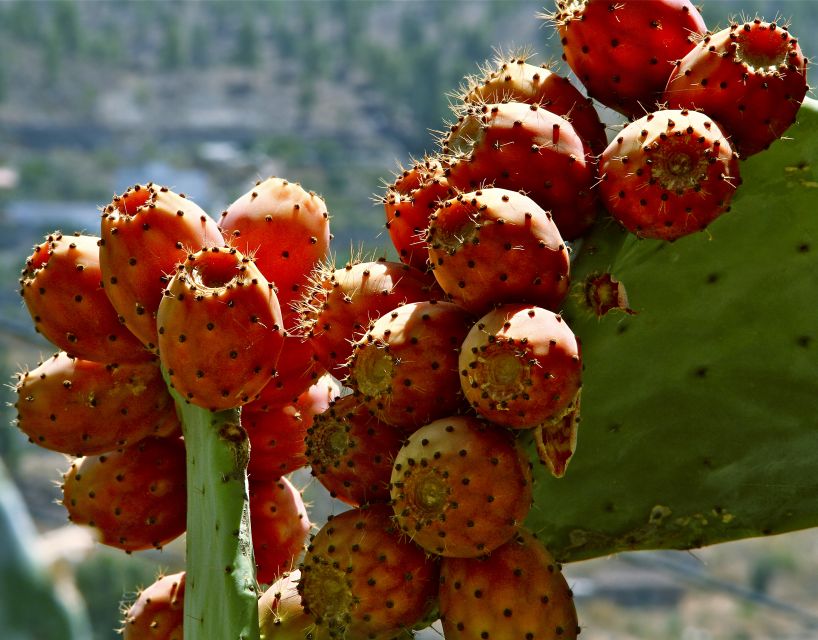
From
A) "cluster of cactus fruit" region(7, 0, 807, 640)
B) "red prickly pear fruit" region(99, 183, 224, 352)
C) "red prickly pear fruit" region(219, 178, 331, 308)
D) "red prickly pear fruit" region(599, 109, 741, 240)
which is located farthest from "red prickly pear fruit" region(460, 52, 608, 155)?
"red prickly pear fruit" region(99, 183, 224, 352)

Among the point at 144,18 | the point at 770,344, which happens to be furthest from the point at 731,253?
the point at 144,18

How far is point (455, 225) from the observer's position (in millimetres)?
1190

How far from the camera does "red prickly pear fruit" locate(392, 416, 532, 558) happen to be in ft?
3.77

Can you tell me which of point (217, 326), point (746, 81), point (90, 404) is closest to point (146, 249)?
point (217, 326)

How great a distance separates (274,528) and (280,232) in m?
0.36

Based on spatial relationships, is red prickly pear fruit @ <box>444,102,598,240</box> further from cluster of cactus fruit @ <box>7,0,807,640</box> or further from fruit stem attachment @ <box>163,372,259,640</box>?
fruit stem attachment @ <box>163,372,259,640</box>

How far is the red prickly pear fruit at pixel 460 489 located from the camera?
1.15 meters

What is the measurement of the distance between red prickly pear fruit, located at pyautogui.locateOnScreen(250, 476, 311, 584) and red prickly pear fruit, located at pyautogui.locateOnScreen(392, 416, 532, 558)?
374mm

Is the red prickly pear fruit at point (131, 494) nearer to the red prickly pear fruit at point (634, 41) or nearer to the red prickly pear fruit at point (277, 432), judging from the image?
the red prickly pear fruit at point (277, 432)

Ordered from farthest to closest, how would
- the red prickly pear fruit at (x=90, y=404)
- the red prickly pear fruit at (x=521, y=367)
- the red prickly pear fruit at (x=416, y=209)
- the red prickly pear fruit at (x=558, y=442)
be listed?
the red prickly pear fruit at (x=90, y=404)
the red prickly pear fruit at (x=416, y=209)
the red prickly pear fruit at (x=558, y=442)
the red prickly pear fruit at (x=521, y=367)

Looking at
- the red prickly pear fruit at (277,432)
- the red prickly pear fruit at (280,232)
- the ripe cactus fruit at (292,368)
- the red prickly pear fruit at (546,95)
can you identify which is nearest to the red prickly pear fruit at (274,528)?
the red prickly pear fruit at (277,432)

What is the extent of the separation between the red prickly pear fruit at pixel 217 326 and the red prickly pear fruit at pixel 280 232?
131mm

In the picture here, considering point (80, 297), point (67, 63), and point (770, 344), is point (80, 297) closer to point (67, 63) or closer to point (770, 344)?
point (770, 344)

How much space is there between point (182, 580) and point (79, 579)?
15.2 m
